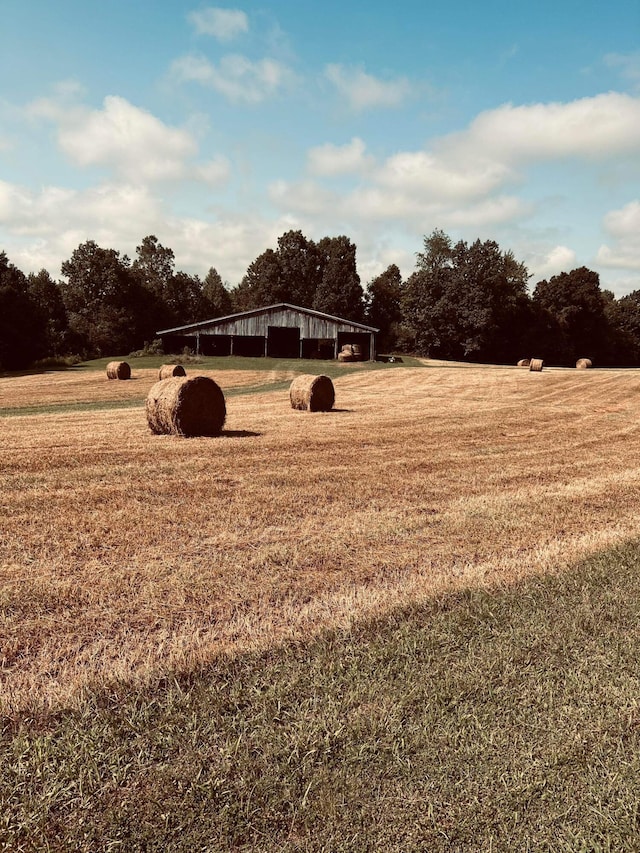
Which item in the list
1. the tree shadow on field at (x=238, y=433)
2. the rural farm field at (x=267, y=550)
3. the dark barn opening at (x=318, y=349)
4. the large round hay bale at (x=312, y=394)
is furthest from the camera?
the dark barn opening at (x=318, y=349)

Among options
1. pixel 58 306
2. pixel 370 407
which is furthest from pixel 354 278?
pixel 370 407

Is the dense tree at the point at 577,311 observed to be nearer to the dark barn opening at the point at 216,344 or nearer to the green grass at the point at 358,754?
the dark barn opening at the point at 216,344

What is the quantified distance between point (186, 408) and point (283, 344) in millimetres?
45168

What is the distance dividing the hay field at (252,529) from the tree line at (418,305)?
46562 millimetres

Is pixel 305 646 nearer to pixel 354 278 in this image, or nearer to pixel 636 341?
pixel 354 278

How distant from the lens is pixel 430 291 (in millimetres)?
66500

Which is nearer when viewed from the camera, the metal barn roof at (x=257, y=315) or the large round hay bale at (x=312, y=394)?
the large round hay bale at (x=312, y=394)

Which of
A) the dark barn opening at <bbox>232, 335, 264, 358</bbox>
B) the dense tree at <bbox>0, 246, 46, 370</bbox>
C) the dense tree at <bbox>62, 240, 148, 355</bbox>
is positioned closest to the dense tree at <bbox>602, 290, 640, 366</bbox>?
the dark barn opening at <bbox>232, 335, 264, 358</bbox>

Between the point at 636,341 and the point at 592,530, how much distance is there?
8119 cm

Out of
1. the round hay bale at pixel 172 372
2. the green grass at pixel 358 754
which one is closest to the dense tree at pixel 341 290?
the round hay bale at pixel 172 372

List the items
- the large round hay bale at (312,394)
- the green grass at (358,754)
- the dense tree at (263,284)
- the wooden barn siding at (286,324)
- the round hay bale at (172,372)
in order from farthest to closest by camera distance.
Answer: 1. the dense tree at (263,284)
2. the wooden barn siding at (286,324)
3. the round hay bale at (172,372)
4. the large round hay bale at (312,394)
5. the green grass at (358,754)

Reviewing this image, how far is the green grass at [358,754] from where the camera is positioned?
232cm

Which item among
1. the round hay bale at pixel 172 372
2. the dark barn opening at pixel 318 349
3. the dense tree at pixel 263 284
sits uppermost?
the dense tree at pixel 263 284

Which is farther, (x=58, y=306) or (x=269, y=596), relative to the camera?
(x=58, y=306)
